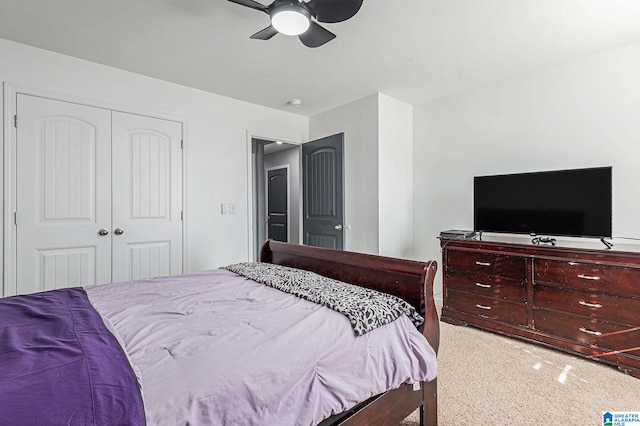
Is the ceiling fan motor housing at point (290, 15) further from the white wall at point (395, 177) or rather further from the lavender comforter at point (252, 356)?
the white wall at point (395, 177)

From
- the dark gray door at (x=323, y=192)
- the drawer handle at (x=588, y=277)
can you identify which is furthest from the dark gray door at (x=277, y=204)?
the drawer handle at (x=588, y=277)

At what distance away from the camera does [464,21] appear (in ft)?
7.48

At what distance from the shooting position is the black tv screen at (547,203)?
256 centimetres

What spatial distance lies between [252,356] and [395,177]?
3172mm

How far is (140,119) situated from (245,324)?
8.93 ft

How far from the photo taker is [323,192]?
4125mm

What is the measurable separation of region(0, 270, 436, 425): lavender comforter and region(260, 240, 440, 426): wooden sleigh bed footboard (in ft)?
0.32

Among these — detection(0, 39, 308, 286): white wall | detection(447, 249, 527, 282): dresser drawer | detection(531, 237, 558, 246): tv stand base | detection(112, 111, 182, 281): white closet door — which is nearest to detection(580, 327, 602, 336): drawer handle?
detection(447, 249, 527, 282): dresser drawer

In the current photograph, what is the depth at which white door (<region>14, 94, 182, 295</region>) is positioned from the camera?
8.60 feet

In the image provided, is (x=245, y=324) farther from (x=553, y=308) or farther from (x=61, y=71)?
(x=61, y=71)

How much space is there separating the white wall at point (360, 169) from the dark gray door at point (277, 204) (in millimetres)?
1983

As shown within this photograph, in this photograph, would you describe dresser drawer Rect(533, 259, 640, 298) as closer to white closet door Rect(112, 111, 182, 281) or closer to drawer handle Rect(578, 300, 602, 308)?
drawer handle Rect(578, 300, 602, 308)

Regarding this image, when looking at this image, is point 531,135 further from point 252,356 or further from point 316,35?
point 252,356

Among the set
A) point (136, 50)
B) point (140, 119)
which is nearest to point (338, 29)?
point (136, 50)
